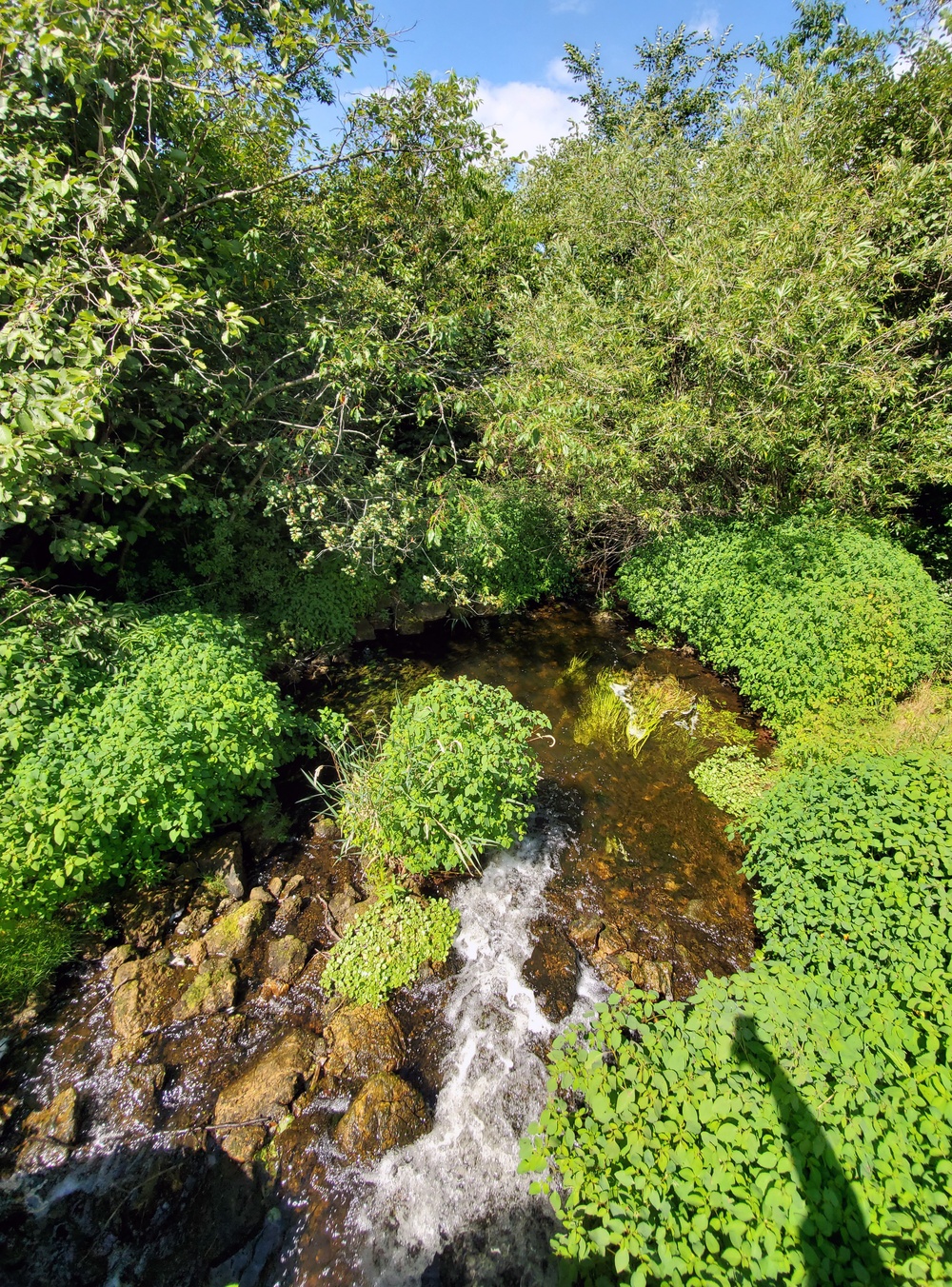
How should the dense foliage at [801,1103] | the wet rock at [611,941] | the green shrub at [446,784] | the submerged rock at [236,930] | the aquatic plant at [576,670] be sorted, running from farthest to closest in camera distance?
the aquatic plant at [576,670]
the wet rock at [611,941]
the green shrub at [446,784]
the submerged rock at [236,930]
the dense foliage at [801,1103]

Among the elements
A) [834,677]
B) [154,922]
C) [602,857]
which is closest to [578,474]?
[834,677]

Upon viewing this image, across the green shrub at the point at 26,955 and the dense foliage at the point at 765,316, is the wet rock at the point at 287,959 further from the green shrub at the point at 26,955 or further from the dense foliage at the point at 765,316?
the dense foliage at the point at 765,316

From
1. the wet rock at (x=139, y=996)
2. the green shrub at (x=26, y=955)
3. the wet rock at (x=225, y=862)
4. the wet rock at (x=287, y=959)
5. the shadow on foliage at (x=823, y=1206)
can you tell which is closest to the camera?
the shadow on foliage at (x=823, y=1206)

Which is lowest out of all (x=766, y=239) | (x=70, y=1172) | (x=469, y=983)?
(x=70, y=1172)

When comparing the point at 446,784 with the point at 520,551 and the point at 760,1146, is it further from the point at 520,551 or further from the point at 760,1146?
the point at 520,551

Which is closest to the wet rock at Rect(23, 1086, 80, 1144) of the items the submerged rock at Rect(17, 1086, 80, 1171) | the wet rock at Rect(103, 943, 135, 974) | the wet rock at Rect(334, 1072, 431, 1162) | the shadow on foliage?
the submerged rock at Rect(17, 1086, 80, 1171)

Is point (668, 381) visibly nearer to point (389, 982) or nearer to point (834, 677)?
point (834, 677)

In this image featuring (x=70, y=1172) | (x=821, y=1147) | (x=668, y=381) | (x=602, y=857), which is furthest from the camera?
(x=668, y=381)

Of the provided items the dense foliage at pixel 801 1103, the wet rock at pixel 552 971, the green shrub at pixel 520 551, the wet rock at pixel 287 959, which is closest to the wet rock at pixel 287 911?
the wet rock at pixel 287 959
